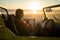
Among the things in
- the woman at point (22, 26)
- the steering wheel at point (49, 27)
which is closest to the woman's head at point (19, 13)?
the woman at point (22, 26)

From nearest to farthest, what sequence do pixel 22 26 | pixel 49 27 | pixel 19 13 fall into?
pixel 49 27 < pixel 22 26 < pixel 19 13

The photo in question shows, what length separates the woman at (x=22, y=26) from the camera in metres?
3.99

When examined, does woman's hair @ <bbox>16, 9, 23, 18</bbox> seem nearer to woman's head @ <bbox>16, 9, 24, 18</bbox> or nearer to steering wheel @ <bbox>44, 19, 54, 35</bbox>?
woman's head @ <bbox>16, 9, 24, 18</bbox>

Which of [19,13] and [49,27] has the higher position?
[19,13]

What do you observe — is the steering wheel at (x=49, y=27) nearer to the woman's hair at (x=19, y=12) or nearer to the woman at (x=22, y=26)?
the woman at (x=22, y=26)

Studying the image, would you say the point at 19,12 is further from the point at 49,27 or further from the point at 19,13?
the point at 49,27

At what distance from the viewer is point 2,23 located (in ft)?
12.6

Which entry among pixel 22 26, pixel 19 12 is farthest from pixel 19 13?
pixel 22 26

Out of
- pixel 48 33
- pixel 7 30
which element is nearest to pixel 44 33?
pixel 48 33

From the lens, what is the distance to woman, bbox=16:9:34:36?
399cm

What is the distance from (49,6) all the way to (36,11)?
25cm

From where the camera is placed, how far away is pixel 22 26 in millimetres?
4043

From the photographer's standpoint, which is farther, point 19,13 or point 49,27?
point 19,13

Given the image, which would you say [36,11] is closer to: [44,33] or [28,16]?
[28,16]
